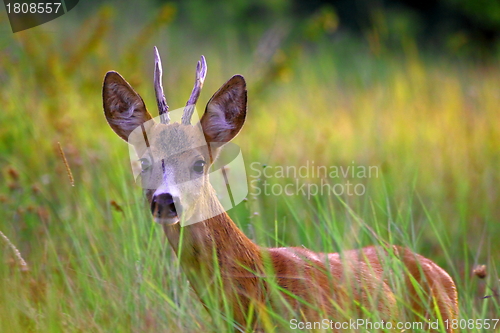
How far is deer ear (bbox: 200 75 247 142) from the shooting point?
Result: 3221 mm

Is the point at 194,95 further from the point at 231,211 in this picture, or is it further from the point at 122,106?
the point at 231,211

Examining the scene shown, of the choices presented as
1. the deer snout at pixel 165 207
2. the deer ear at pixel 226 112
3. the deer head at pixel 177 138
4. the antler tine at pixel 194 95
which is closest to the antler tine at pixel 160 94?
the deer head at pixel 177 138

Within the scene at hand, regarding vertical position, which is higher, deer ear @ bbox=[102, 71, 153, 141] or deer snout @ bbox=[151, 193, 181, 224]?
deer ear @ bbox=[102, 71, 153, 141]

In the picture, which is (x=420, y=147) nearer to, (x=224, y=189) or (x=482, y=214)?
(x=482, y=214)

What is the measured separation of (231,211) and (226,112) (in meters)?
1.14

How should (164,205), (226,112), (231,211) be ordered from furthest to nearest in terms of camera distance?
(231,211) → (226,112) → (164,205)

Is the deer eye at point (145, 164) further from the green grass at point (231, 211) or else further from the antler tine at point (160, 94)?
the green grass at point (231, 211)

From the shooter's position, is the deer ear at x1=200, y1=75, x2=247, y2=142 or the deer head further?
the deer ear at x1=200, y1=75, x2=247, y2=142

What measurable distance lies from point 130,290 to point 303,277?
87cm

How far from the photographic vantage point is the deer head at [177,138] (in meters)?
2.97

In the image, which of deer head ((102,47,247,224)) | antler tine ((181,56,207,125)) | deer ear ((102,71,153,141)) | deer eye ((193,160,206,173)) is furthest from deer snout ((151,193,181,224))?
deer ear ((102,71,153,141))

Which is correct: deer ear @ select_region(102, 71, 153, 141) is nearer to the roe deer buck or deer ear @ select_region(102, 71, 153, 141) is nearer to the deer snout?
the roe deer buck

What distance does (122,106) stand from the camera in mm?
3398

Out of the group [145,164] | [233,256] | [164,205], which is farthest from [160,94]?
[233,256]
